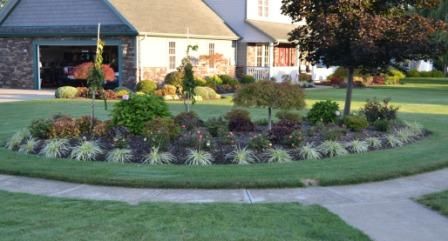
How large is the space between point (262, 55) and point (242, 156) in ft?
89.8

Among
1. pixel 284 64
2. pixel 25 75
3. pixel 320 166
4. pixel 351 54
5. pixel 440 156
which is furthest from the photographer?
pixel 284 64

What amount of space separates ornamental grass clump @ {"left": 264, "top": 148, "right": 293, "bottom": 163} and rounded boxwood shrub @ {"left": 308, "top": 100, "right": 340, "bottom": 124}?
3.61 m

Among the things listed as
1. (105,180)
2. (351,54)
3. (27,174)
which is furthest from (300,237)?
(351,54)

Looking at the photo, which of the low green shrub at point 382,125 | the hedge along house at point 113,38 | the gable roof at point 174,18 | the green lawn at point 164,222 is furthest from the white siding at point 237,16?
the green lawn at point 164,222

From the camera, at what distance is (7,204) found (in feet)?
22.9

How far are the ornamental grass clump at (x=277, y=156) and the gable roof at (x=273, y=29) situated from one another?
79.0ft

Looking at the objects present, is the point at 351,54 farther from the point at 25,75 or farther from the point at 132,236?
the point at 25,75

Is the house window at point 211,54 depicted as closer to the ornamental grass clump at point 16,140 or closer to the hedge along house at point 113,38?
the hedge along house at point 113,38

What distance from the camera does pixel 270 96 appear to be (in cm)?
1176

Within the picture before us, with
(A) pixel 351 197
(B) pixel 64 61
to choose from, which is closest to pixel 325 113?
(A) pixel 351 197

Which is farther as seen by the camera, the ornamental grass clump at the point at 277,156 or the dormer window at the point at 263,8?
the dormer window at the point at 263,8

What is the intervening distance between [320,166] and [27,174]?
4.70 meters

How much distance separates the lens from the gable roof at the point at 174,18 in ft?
90.4

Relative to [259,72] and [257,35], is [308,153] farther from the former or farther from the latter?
[259,72]
